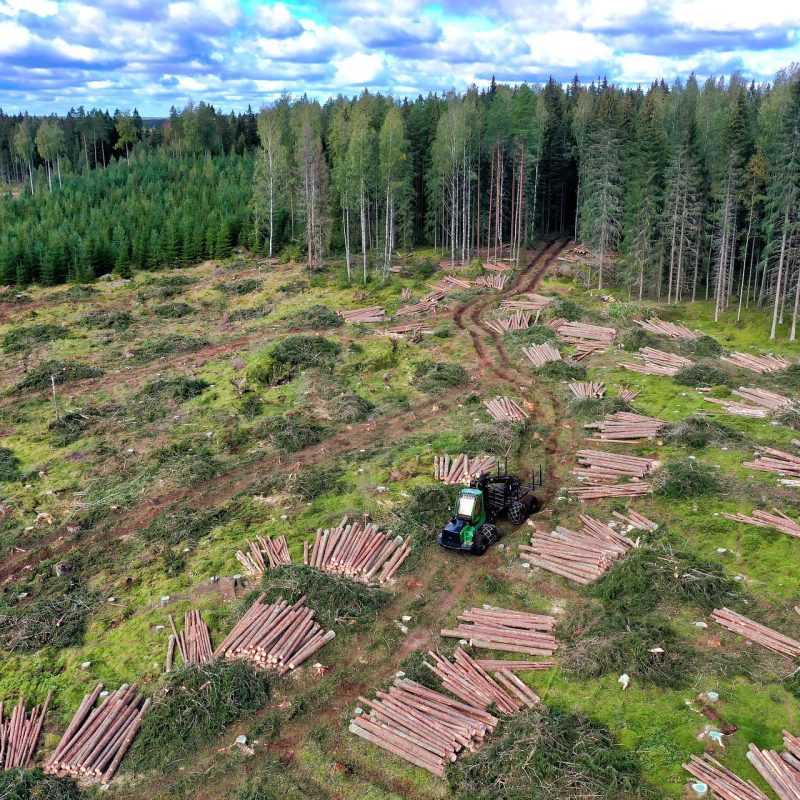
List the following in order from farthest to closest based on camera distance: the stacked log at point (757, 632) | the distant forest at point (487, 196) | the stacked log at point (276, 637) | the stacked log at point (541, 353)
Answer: the distant forest at point (487, 196) → the stacked log at point (541, 353) → the stacked log at point (276, 637) → the stacked log at point (757, 632)

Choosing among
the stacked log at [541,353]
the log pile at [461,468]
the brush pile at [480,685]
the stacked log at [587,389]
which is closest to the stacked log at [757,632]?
the brush pile at [480,685]

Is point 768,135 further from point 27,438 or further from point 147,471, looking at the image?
point 27,438

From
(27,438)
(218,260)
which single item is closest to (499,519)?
(27,438)

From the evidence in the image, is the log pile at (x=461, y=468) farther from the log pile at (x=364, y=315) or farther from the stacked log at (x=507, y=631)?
the log pile at (x=364, y=315)

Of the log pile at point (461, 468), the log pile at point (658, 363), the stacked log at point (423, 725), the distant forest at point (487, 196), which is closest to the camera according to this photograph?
the stacked log at point (423, 725)

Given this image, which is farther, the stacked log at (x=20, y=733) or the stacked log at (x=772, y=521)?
the stacked log at (x=772, y=521)

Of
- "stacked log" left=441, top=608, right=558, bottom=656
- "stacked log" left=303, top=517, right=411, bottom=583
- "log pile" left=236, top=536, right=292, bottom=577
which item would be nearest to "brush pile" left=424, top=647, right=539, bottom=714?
"stacked log" left=441, top=608, right=558, bottom=656

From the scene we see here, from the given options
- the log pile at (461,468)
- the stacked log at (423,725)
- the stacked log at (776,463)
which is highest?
the stacked log at (776,463)

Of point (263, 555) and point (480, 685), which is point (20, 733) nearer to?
point (263, 555)

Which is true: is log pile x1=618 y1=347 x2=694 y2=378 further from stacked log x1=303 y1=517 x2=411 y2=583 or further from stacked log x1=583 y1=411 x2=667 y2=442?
stacked log x1=303 y1=517 x2=411 y2=583
